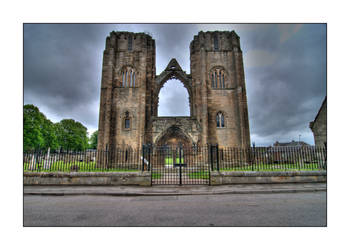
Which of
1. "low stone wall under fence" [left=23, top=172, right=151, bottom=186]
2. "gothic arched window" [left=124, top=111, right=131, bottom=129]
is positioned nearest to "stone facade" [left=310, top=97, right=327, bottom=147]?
"low stone wall under fence" [left=23, top=172, right=151, bottom=186]

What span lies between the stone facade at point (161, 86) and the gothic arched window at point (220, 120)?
4.9 inches

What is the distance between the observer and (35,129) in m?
33.8

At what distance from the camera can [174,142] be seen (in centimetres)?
2027

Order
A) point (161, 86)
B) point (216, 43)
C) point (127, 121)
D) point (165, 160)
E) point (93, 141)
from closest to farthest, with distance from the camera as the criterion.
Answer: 1. point (165, 160)
2. point (127, 121)
3. point (216, 43)
4. point (161, 86)
5. point (93, 141)

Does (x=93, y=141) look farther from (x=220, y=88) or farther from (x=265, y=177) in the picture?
(x=265, y=177)

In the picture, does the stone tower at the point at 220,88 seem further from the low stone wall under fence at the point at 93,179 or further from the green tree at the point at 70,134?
the green tree at the point at 70,134

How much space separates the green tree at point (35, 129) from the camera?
3192cm

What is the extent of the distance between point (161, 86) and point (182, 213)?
20.7m

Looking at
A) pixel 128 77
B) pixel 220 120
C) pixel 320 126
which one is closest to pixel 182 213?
pixel 320 126

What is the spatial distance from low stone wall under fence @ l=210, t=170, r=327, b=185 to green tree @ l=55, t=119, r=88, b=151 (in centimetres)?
4986

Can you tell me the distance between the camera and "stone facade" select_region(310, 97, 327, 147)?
14109 millimetres

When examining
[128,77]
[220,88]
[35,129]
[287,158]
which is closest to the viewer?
[287,158]

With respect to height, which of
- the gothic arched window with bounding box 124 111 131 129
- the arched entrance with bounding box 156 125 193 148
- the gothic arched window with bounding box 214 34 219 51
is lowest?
the arched entrance with bounding box 156 125 193 148

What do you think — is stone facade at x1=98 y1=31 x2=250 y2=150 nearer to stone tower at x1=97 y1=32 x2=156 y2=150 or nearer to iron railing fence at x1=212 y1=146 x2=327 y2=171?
stone tower at x1=97 y1=32 x2=156 y2=150
